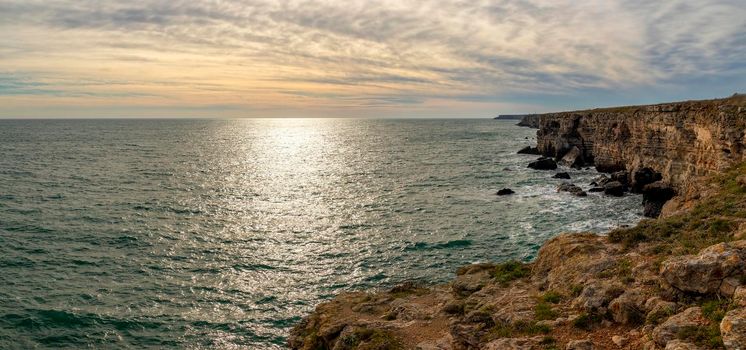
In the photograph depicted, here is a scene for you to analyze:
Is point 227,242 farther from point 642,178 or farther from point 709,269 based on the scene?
point 642,178

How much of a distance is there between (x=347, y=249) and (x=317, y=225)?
997 centimetres

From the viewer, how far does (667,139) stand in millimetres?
59750

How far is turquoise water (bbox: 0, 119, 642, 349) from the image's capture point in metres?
28.5

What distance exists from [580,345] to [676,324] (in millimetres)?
2941

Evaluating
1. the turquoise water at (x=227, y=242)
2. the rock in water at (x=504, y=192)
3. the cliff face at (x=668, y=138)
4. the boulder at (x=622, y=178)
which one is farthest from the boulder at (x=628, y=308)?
the boulder at (x=622, y=178)

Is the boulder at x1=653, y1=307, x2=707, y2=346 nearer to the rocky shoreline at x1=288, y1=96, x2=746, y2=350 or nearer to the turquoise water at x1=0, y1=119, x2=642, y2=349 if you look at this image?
the rocky shoreline at x1=288, y1=96, x2=746, y2=350

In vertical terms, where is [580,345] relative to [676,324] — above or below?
below

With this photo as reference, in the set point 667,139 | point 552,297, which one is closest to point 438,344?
point 552,297

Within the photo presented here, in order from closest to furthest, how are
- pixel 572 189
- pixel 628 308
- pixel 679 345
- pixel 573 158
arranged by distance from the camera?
1. pixel 679 345
2. pixel 628 308
3. pixel 572 189
4. pixel 573 158

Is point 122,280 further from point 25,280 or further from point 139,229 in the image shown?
point 139,229

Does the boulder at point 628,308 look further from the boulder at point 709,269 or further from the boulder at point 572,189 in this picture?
the boulder at point 572,189

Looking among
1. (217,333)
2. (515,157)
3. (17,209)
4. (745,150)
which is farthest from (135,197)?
(515,157)

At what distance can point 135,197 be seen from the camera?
63.4 m

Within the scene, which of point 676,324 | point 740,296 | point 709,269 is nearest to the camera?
point 740,296
